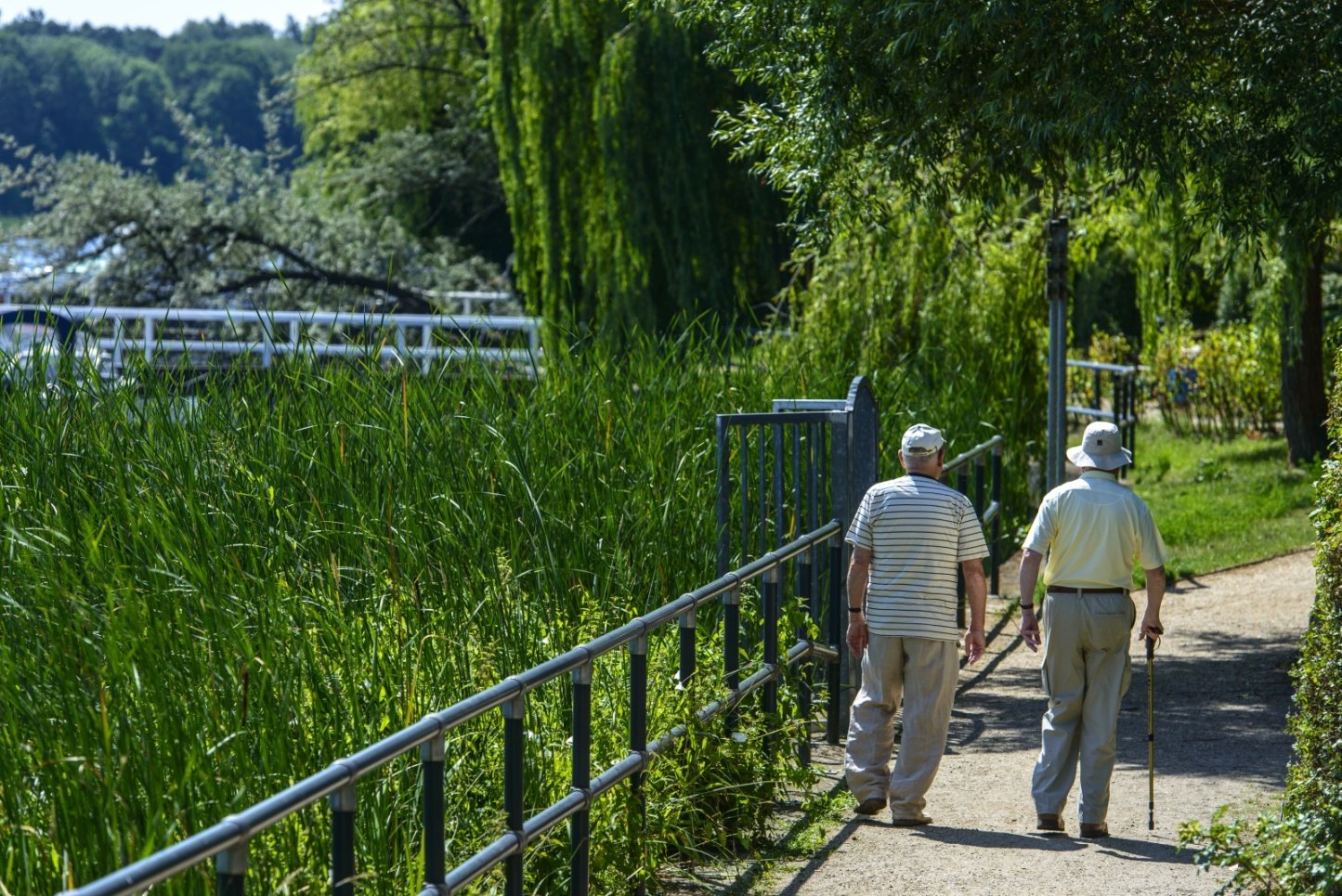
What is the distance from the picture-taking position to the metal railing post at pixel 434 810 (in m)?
3.83

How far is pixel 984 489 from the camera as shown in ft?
39.8

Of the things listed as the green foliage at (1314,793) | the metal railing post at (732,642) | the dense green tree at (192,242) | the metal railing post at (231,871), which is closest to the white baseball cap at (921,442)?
the metal railing post at (732,642)

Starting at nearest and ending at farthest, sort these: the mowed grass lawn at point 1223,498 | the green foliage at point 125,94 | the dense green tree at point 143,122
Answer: the mowed grass lawn at point 1223,498 → the dense green tree at point 143,122 → the green foliage at point 125,94

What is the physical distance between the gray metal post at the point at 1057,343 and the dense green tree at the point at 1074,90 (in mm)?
1186

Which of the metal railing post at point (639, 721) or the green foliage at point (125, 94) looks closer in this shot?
the metal railing post at point (639, 721)

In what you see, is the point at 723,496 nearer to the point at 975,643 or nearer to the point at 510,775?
the point at 975,643

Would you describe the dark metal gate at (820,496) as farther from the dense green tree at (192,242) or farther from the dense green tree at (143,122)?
the dense green tree at (143,122)

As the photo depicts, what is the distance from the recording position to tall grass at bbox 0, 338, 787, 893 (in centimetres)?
426

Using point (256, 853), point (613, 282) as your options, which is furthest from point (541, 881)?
point (613, 282)

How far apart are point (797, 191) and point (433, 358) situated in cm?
282

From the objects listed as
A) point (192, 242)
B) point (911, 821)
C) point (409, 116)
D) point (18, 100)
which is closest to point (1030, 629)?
point (911, 821)

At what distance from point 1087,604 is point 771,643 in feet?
4.04

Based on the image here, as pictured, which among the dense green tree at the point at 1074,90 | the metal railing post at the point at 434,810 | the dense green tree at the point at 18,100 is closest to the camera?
the metal railing post at the point at 434,810

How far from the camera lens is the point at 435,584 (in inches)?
246
